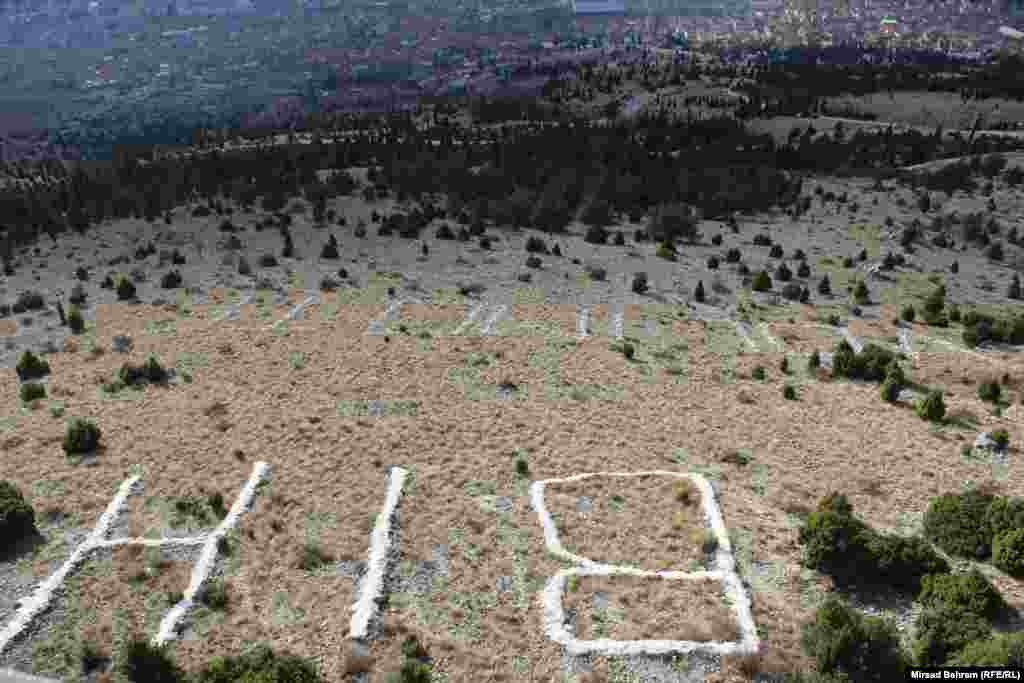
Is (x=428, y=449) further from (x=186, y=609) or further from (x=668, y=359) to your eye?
(x=668, y=359)

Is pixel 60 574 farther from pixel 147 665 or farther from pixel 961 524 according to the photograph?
pixel 961 524

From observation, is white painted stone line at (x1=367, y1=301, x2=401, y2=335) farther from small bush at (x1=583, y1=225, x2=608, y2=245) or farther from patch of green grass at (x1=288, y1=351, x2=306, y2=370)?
small bush at (x1=583, y1=225, x2=608, y2=245)

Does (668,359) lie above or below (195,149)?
below

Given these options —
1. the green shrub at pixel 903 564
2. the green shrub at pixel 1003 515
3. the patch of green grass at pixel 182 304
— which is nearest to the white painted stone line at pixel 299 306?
the patch of green grass at pixel 182 304

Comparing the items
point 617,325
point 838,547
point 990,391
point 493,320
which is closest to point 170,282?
point 493,320

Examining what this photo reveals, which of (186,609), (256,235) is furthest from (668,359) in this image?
(256,235)

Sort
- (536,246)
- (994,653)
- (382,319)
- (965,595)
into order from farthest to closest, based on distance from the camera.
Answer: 1. (536,246)
2. (382,319)
3. (965,595)
4. (994,653)

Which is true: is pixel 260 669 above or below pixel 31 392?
below
